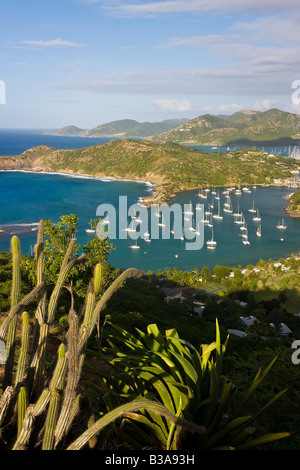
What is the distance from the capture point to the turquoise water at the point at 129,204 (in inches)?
1750

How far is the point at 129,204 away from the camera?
68.6m

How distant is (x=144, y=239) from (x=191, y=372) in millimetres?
46720

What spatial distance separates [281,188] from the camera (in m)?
88.6

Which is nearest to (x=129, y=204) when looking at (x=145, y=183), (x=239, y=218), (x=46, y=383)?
(x=239, y=218)

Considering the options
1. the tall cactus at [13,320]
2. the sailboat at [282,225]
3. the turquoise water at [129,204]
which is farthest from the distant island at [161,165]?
the tall cactus at [13,320]

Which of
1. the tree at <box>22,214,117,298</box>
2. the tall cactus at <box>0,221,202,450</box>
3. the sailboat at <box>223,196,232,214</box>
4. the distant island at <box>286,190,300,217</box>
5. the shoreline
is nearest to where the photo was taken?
the tall cactus at <box>0,221,202,450</box>

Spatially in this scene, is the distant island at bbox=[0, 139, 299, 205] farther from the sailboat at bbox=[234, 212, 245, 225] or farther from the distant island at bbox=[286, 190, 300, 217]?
the distant island at bbox=[286, 190, 300, 217]

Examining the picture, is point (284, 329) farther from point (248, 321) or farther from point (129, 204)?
point (129, 204)

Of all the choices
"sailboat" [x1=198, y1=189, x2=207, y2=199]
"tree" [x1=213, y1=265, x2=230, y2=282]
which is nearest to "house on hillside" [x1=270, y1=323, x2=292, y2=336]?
"tree" [x1=213, y1=265, x2=230, y2=282]

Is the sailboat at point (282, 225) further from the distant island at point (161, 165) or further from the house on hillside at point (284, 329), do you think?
the house on hillside at point (284, 329)

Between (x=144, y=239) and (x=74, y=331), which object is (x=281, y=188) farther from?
(x=74, y=331)

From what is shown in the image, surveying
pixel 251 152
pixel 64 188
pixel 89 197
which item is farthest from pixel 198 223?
pixel 251 152

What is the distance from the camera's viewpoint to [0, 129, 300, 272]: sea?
146 ft

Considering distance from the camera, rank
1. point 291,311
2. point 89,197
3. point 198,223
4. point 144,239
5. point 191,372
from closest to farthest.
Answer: point 191,372 → point 291,311 → point 144,239 → point 198,223 → point 89,197
